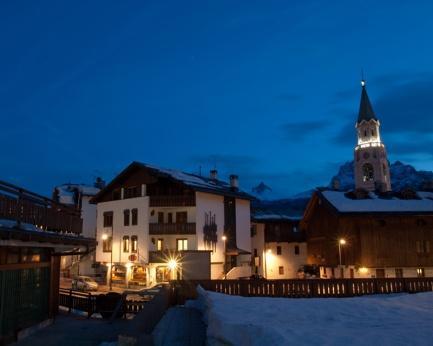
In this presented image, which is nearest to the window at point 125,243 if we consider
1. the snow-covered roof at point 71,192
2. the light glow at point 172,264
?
the light glow at point 172,264

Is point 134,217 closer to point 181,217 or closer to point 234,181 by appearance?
point 181,217

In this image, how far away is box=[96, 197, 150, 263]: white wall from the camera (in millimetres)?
40500

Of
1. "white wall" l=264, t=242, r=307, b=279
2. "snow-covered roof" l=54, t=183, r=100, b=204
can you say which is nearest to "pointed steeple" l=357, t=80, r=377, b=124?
"white wall" l=264, t=242, r=307, b=279

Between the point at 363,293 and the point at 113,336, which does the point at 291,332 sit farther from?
the point at 363,293

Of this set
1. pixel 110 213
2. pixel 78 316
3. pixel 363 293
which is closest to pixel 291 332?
pixel 363 293

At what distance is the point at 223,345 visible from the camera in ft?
30.5

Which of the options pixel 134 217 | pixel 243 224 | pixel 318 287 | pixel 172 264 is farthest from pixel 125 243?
pixel 318 287

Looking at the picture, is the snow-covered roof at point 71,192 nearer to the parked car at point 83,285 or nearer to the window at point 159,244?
the parked car at point 83,285

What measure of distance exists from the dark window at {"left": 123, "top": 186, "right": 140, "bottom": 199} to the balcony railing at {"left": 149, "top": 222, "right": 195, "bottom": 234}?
4.31 meters

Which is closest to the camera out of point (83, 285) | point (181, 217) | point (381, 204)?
point (83, 285)

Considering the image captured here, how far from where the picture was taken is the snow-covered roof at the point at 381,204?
39.3m

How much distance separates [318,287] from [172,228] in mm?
24045

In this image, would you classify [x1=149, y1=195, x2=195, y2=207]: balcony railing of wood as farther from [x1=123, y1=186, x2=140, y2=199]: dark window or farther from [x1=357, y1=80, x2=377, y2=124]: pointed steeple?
[x1=357, y1=80, x2=377, y2=124]: pointed steeple

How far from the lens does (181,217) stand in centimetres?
4147
